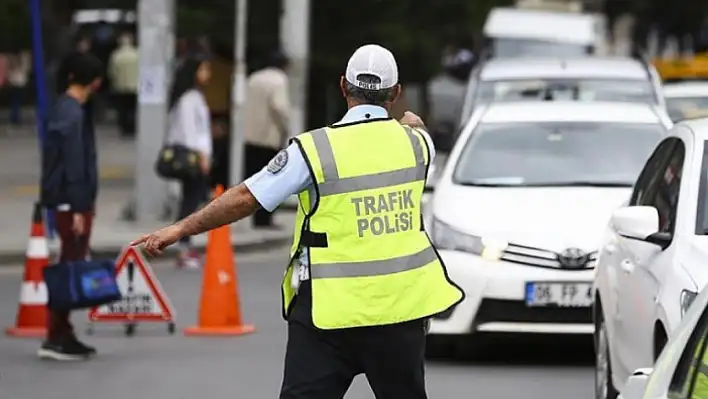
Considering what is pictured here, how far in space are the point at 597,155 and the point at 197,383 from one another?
3.12 meters

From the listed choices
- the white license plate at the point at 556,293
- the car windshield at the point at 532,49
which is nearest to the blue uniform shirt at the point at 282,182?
the white license plate at the point at 556,293

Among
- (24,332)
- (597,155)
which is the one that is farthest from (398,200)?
(24,332)

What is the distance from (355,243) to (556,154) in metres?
6.09

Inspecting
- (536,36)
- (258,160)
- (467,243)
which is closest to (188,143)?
(258,160)

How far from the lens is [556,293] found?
402 inches

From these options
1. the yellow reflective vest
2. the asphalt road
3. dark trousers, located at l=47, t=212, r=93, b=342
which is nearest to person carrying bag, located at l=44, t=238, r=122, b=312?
dark trousers, located at l=47, t=212, r=93, b=342

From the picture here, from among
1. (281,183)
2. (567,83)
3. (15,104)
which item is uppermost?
(281,183)

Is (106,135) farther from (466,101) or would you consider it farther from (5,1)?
(466,101)

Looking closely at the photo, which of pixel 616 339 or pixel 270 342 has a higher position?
pixel 616 339

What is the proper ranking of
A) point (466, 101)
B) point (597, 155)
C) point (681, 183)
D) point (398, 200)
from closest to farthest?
1. point (398, 200)
2. point (681, 183)
3. point (597, 155)
4. point (466, 101)

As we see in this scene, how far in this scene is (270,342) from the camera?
11.8 metres

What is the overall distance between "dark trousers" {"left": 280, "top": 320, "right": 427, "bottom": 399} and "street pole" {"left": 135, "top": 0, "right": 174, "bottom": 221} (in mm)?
13050

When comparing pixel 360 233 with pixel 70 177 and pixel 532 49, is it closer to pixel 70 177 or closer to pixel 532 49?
pixel 70 177

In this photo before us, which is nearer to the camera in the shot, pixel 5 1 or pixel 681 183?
pixel 681 183
